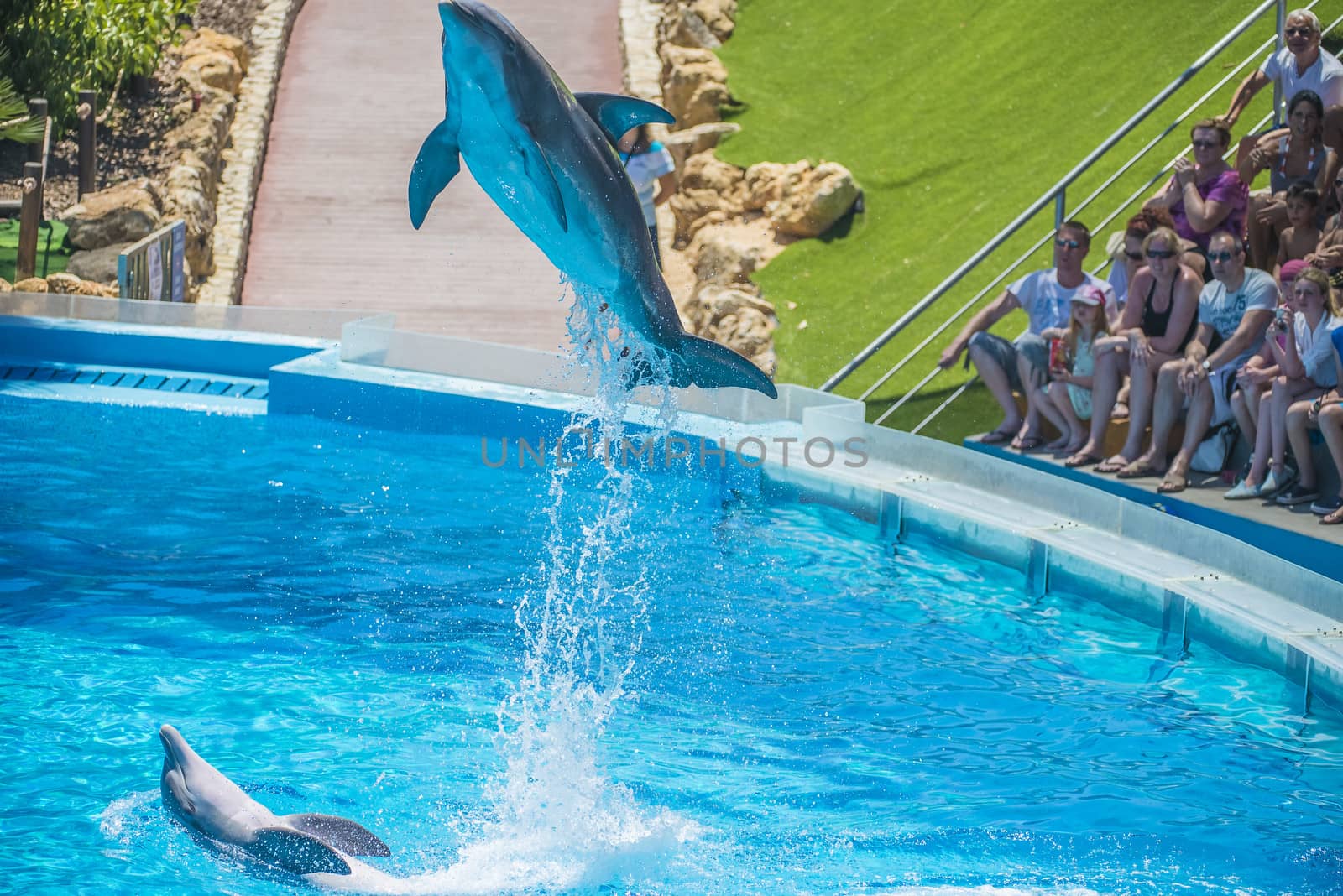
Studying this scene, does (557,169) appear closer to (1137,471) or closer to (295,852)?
(295,852)

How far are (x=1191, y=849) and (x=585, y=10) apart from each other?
14.6 meters

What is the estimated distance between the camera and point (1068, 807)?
204 inches

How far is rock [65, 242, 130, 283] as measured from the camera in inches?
501

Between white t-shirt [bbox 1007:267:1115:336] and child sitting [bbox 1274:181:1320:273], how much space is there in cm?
101

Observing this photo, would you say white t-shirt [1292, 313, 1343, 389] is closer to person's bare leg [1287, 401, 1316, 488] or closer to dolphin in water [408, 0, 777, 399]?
person's bare leg [1287, 401, 1316, 488]

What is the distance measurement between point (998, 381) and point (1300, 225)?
1846mm

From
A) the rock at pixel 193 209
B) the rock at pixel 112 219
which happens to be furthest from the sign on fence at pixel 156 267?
the rock at pixel 193 209

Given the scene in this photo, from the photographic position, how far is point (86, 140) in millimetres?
14180

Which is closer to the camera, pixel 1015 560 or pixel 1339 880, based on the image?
pixel 1339 880

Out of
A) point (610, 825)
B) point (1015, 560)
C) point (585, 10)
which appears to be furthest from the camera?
point (585, 10)

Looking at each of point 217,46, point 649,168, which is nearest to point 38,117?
point 217,46

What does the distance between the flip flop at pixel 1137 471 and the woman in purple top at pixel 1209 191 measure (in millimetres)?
1179

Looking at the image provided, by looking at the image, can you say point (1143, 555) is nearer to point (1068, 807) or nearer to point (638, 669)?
point (1068, 807)

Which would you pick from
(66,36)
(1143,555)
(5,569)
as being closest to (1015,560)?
(1143,555)
